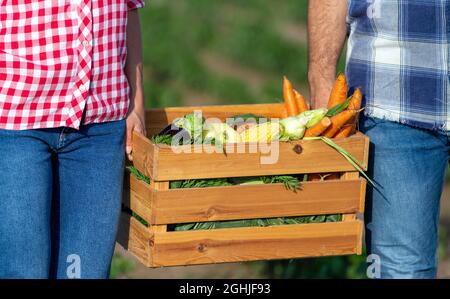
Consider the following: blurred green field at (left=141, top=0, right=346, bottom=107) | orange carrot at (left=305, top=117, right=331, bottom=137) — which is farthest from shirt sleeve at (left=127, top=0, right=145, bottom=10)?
blurred green field at (left=141, top=0, right=346, bottom=107)

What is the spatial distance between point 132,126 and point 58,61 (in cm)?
40

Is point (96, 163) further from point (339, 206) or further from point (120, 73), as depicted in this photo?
point (339, 206)

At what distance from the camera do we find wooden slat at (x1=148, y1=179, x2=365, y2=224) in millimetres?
3350

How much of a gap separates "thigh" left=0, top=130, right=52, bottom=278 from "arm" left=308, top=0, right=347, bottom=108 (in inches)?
Result: 40.1

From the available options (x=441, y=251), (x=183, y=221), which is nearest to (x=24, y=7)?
(x=183, y=221)

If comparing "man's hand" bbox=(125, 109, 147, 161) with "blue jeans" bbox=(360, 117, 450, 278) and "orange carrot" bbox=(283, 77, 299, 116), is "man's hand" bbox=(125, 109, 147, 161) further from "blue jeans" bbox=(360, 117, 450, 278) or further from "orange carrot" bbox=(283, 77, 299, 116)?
"blue jeans" bbox=(360, 117, 450, 278)

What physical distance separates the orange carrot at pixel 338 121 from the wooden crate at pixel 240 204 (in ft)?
0.21

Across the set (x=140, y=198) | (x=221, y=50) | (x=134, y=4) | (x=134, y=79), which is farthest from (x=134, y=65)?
(x=221, y=50)

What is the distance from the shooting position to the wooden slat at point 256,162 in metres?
3.31

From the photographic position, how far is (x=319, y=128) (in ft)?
11.4

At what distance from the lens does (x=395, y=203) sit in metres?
3.63

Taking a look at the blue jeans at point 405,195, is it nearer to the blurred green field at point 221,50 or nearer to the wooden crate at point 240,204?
the wooden crate at point 240,204
